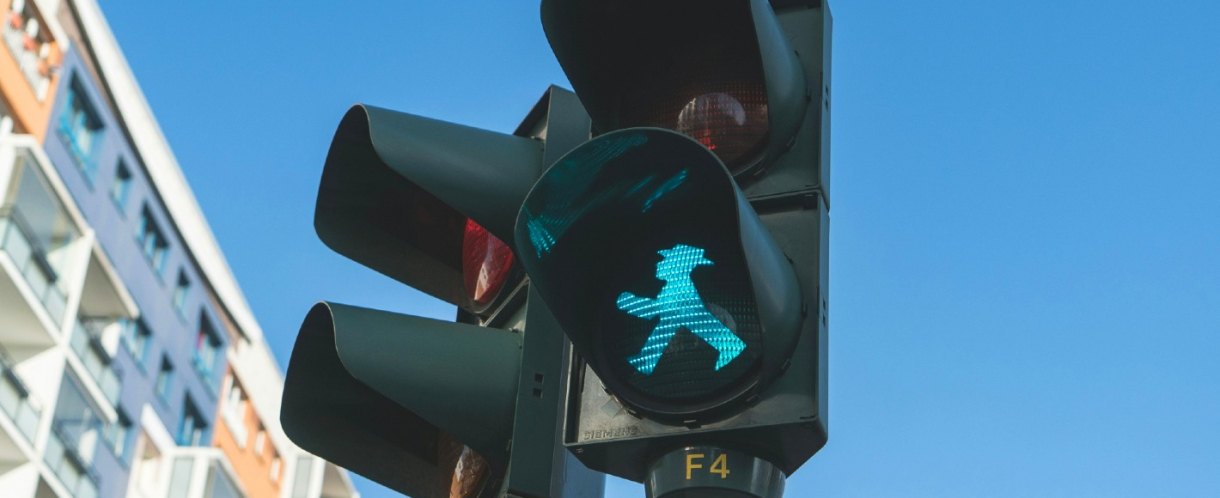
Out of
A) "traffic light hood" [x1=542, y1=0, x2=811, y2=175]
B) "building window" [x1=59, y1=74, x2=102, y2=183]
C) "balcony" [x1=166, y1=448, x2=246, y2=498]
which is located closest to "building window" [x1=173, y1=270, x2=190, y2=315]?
"balcony" [x1=166, y1=448, x2=246, y2=498]

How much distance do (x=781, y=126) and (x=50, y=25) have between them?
28.7m

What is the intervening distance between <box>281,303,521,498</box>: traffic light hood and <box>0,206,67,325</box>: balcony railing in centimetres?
2515

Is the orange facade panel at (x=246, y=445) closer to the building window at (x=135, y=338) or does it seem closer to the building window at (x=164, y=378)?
the building window at (x=164, y=378)

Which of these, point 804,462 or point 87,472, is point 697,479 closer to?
point 804,462

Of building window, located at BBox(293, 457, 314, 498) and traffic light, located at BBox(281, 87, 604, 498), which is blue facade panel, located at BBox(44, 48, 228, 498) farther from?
traffic light, located at BBox(281, 87, 604, 498)

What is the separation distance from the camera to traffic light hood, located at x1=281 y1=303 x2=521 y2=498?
10.6 feet

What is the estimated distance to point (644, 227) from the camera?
300cm

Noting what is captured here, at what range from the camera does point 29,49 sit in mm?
29078

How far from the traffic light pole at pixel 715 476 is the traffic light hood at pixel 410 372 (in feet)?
2.15

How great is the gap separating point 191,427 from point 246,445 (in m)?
3.37

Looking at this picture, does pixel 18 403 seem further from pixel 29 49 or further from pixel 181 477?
pixel 181 477

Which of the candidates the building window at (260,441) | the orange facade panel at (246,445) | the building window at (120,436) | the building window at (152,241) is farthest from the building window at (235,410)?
the building window at (120,436)

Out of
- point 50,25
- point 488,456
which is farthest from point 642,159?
point 50,25

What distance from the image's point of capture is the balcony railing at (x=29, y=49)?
28469mm
